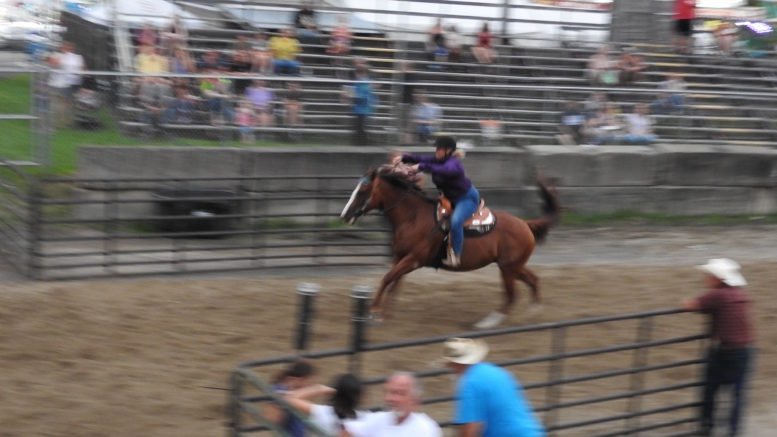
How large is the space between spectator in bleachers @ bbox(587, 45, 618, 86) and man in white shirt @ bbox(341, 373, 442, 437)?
1623 centimetres

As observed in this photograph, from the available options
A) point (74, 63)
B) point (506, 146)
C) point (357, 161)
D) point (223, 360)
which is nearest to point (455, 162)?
point (223, 360)

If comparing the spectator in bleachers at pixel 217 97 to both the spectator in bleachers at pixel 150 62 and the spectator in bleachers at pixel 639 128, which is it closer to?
the spectator in bleachers at pixel 150 62

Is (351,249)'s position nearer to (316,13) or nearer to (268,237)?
(268,237)

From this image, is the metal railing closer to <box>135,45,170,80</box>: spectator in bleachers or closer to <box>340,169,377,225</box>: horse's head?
<box>340,169,377,225</box>: horse's head

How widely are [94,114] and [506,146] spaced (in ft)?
21.3

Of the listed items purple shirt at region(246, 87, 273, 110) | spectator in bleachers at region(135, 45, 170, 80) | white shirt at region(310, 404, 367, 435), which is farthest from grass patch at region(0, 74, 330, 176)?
white shirt at region(310, 404, 367, 435)

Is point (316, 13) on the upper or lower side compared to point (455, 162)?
upper

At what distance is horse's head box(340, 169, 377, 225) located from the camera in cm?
1257

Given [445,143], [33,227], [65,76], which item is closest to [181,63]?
[65,76]

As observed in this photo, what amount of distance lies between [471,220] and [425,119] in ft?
17.7

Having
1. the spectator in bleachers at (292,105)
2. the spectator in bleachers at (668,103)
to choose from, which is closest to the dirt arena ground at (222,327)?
the spectator in bleachers at (292,105)

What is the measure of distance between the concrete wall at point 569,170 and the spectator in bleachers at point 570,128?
54 cm

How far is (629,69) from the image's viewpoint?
2181 centimetres

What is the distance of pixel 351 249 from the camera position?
1541 centimetres
